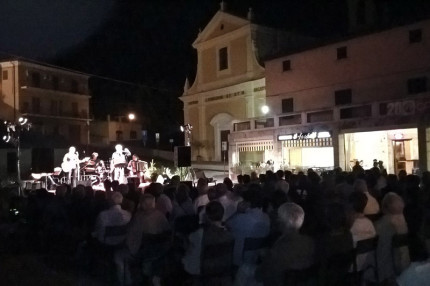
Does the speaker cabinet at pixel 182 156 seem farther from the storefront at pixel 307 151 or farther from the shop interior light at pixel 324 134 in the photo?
the shop interior light at pixel 324 134

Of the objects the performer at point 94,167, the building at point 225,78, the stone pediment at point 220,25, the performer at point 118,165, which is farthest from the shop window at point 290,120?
the stone pediment at point 220,25

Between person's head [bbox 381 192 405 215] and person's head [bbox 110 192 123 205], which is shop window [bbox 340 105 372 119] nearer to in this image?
person's head [bbox 110 192 123 205]

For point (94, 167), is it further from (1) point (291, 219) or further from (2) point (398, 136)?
(1) point (291, 219)

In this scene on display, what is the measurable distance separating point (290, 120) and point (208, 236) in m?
20.0

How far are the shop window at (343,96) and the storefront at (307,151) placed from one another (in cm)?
254

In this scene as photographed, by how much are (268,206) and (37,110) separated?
44095 mm

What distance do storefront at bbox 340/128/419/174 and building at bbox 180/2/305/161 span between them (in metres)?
8.80

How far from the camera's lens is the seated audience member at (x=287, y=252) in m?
4.88

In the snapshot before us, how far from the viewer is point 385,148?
76.9ft

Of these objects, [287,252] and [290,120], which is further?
[290,120]

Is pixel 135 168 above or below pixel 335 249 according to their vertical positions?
above

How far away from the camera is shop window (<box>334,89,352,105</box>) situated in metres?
26.6

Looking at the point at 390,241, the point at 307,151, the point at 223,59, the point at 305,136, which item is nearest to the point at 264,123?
the point at 307,151

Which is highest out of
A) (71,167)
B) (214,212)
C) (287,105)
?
(287,105)
